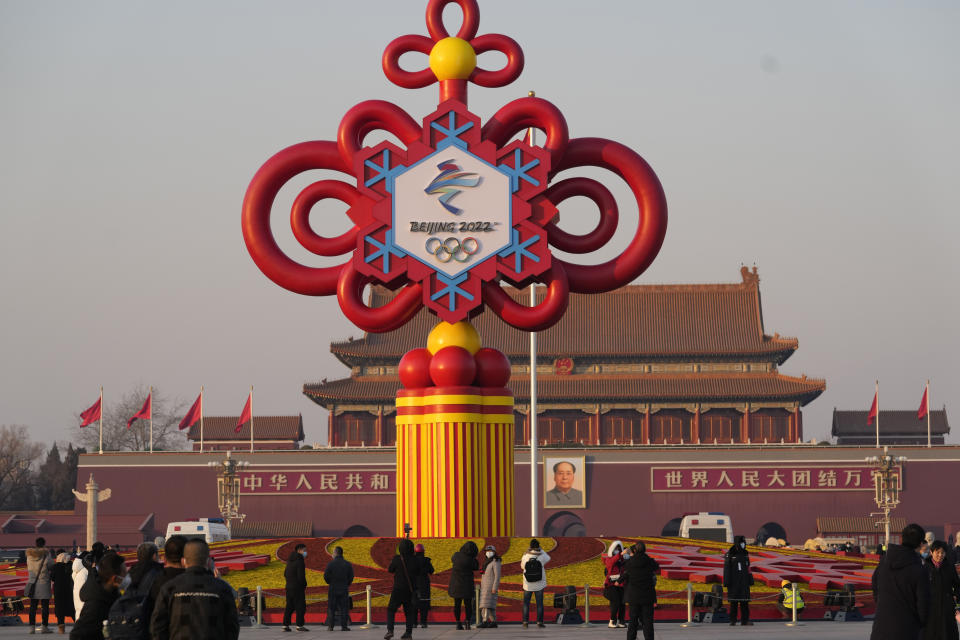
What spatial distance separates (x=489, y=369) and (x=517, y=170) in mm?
3010

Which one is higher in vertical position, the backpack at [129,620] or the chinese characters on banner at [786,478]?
the chinese characters on banner at [786,478]

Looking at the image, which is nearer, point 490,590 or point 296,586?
point 296,586

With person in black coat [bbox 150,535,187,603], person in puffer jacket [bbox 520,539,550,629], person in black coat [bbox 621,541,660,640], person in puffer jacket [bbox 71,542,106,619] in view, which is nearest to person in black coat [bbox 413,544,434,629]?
person in puffer jacket [bbox 520,539,550,629]

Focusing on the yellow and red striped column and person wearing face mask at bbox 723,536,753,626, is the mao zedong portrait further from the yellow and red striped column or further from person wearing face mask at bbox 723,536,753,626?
person wearing face mask at bbox 723,536,753,626

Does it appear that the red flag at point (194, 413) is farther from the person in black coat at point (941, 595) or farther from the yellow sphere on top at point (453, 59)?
the person in black coat at point (941, 595)

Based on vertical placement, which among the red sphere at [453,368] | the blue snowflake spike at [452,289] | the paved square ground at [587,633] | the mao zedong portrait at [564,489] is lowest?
the paved square ground at [587,633]

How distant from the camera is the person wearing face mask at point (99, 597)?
9.30 metres

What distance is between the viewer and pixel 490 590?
17859 mm

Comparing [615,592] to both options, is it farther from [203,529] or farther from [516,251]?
[203,529]

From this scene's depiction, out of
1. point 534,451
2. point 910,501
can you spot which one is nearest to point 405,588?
point 534,451

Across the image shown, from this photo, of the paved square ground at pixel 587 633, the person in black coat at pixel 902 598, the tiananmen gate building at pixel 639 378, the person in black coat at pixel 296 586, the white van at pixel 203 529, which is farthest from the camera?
the tiananmen gate building at pixel 639 378

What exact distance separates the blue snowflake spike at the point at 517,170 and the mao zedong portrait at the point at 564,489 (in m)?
29.1

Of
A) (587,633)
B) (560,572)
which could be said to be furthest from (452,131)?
(587,633)

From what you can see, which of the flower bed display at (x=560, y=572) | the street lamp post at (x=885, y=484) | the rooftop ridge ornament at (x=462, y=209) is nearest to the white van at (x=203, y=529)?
the flower bed display at (x=560, y=572)
